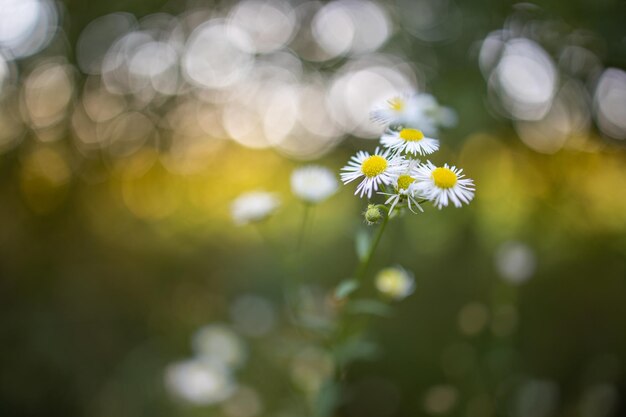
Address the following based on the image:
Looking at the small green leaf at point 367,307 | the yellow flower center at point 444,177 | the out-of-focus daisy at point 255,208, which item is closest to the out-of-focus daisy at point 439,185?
the yellow flower center at point 444,177

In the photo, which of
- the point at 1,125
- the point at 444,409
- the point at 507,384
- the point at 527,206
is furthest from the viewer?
the point at 1,125

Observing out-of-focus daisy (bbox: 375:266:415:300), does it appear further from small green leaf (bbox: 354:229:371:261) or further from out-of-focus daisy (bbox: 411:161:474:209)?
out-of-focus daisy (bbox: 411:161:474:209)

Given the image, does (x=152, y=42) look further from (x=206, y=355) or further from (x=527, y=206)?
(x=527, y=206)

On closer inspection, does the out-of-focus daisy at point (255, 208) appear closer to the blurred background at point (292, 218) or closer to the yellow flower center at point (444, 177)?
the blurred background at point (292, 218)

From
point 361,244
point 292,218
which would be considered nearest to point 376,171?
point 361,244

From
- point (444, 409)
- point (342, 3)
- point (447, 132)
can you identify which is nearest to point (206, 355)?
point (444, 409)

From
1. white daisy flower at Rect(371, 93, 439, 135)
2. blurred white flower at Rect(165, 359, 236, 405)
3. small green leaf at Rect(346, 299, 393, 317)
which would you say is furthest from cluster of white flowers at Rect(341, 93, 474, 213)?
blurred white flower at Rect(165, 359, 236, 405)
